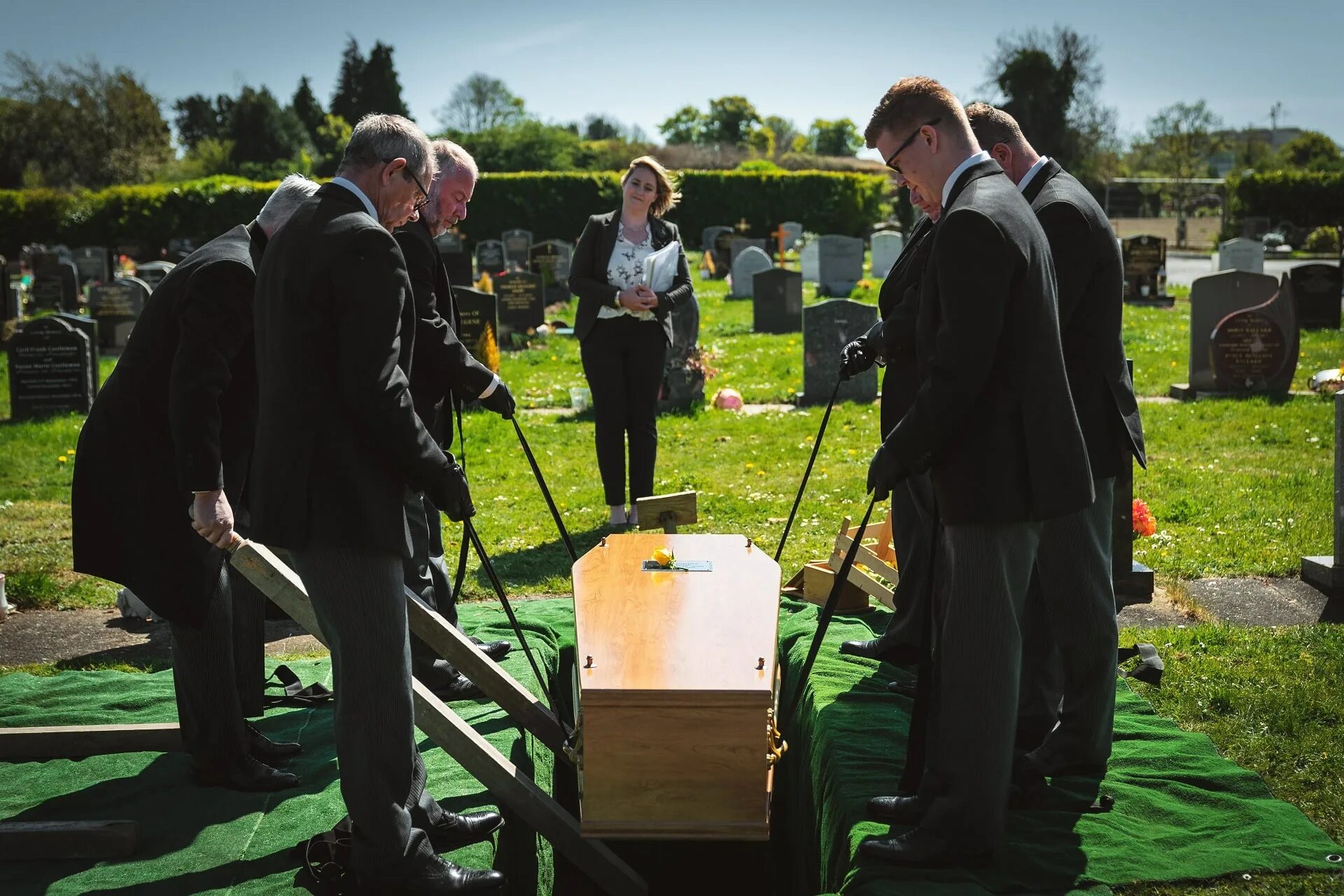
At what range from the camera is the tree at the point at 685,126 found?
326ft

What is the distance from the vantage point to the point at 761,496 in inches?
327

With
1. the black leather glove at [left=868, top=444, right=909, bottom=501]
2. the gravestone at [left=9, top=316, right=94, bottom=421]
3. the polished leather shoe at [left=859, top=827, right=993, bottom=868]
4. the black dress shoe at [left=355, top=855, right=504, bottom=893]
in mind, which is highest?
the black leather glove at [left=868, top=444, right=909, bottom=501]

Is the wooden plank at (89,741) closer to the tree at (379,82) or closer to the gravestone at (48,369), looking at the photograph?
the gravestone at (48,369)

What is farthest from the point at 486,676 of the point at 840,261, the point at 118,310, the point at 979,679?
the point at 840,261

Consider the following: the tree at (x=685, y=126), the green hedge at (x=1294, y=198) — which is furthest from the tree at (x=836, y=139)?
the green hedge at (x=1294, y=198)

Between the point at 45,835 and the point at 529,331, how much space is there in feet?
45.0

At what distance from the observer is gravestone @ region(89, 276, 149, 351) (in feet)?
55.6

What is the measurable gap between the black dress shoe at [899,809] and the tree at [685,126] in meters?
98.2

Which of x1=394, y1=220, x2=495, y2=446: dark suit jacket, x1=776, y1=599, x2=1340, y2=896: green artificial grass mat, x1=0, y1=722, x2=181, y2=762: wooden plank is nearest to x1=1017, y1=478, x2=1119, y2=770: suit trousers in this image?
x1=776, y1=599, x2=1340, y2=896: green artificial grass mat

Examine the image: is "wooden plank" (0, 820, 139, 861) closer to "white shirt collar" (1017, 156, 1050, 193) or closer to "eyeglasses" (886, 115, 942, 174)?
"eyeglasses" (886, 115, 942, 174)

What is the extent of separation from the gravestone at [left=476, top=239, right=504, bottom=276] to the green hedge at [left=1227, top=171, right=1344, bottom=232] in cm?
2875

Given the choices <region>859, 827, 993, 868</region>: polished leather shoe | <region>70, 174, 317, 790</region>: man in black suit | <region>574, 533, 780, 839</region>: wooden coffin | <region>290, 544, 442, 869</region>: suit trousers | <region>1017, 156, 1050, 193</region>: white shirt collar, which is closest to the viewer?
<region>290, 544, 442, 869</region>: suit trousers

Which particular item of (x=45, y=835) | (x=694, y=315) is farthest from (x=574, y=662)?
(x=694, y=315)

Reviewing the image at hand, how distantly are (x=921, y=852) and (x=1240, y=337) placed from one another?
34.3 ft
